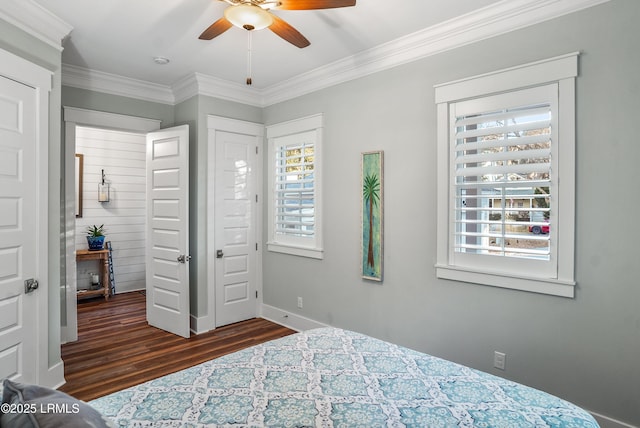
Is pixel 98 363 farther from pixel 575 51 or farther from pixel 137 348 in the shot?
pixel 575 51

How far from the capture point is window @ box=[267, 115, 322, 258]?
3.93 metres

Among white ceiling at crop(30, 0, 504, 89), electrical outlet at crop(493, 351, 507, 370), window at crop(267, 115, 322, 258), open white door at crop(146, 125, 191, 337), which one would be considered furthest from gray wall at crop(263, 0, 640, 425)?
open white door at crop(146, 125, 191, 337)

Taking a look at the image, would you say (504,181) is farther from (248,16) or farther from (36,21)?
(36,21)

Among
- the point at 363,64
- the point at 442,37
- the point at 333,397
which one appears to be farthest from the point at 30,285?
the point at 442,37

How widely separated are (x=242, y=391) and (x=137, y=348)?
8.45 feet

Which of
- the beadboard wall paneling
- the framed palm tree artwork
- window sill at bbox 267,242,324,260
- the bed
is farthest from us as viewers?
the beadboard wall paneling

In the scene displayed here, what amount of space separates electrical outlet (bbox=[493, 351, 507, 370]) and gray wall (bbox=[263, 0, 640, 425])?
0.11 ft

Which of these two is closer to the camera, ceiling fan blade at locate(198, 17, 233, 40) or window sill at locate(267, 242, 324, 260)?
ceiling fan blade at locate(198, 17, 233, 40)

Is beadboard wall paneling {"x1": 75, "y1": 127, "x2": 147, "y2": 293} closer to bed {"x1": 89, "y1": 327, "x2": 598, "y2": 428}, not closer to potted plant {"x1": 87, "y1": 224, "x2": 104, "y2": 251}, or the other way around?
potted plant {"x1": 87, "y1": 224, "x2": 104, "y2": 251}

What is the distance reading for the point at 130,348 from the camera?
3641 millimetres

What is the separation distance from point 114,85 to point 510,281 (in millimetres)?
4316

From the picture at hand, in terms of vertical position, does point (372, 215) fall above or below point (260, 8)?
below

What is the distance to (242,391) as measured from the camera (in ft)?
5.29

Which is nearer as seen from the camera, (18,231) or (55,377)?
(18,231)
